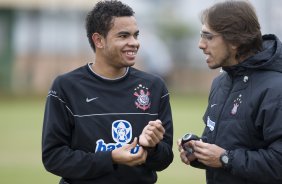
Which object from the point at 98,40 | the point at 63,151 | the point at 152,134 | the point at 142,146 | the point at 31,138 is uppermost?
the point at 98,40

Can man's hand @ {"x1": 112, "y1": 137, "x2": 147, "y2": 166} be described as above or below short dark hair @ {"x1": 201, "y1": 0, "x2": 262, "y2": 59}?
below

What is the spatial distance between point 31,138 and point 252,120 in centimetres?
1337

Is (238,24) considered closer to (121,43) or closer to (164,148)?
(121,43)

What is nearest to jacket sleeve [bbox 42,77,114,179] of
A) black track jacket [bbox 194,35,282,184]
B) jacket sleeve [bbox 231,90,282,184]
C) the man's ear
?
the man's ear

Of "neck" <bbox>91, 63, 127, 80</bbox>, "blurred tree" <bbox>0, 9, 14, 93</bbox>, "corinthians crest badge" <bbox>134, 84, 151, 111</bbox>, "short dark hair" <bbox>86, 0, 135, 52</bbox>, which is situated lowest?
"blurred tree" <bbox>0, 9, 14, 93</bbox>

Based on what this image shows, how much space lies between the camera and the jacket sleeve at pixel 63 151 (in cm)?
582

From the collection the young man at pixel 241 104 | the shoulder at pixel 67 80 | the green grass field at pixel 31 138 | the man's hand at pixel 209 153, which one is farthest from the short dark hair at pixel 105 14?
the green grass field at pixel 31 138

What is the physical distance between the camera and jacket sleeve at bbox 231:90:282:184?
5434mm

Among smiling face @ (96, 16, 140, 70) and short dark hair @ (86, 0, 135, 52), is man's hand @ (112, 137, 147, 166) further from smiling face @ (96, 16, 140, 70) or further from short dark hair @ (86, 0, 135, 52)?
short dark hair @ (86, 0, 135, 52)

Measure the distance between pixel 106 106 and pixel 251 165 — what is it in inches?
49.6

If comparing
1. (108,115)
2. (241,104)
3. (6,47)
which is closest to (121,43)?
(108,115)

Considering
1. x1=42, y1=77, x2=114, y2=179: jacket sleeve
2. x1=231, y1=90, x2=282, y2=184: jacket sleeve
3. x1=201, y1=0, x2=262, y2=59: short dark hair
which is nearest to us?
x1=231, y1=90, x2=282, y2=184: jacket sleeve

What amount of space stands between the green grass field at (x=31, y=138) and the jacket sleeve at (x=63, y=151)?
6271mm

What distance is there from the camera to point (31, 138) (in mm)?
18484
